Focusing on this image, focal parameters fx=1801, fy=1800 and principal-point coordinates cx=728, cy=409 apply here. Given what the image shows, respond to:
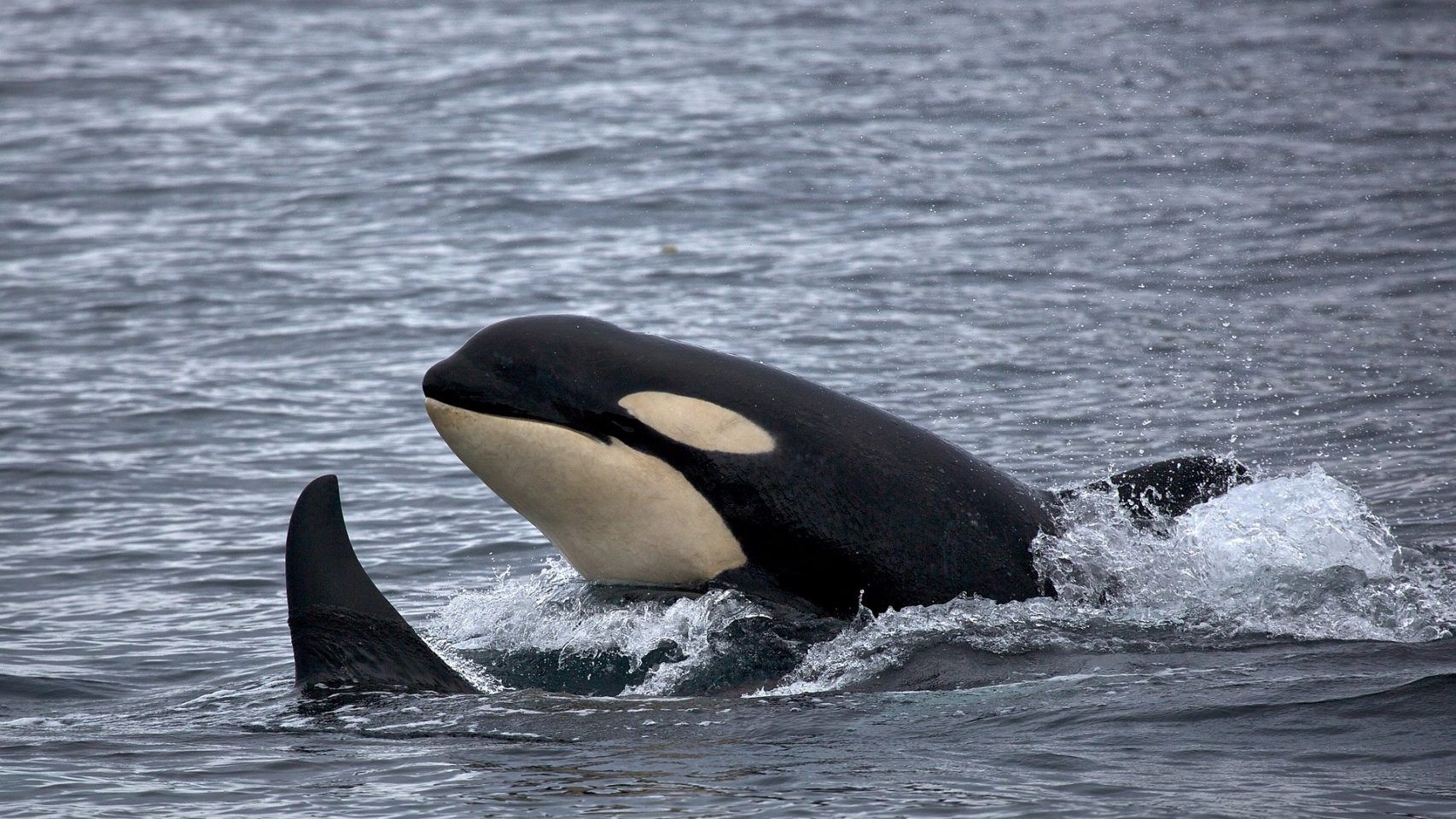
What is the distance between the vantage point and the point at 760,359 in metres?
18.5

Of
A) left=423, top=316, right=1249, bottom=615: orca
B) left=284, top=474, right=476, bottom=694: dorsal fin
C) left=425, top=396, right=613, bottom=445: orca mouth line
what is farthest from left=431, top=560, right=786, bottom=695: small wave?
left=425, top=396, right=613, bottom=445: orca mouth line

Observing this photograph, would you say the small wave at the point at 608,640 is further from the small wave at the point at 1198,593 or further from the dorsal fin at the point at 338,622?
the dorsal fin at the point at 338,622

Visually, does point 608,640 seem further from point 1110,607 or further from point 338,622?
point 1110,607

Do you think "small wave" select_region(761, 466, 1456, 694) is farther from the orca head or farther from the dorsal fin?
the dorsal fin

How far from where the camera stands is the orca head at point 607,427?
9.45 m

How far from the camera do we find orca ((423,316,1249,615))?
944cm

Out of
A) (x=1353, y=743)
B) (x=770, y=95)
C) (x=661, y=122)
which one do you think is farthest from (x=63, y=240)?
(x=1353, y=743)

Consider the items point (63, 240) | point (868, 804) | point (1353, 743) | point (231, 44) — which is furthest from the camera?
point (231, 44)

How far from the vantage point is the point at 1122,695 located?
8.77 meters

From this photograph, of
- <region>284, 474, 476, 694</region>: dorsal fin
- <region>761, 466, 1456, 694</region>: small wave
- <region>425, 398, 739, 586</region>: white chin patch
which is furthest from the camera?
<region>425, 398, 739, 586</region>: white chin patch

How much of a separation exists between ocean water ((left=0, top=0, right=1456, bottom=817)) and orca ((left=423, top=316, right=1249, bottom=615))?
10.4 inches

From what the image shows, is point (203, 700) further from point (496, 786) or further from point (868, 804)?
point (868, 804)

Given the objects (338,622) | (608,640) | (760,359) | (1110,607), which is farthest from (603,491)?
(760,359)

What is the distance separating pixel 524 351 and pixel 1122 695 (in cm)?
354
